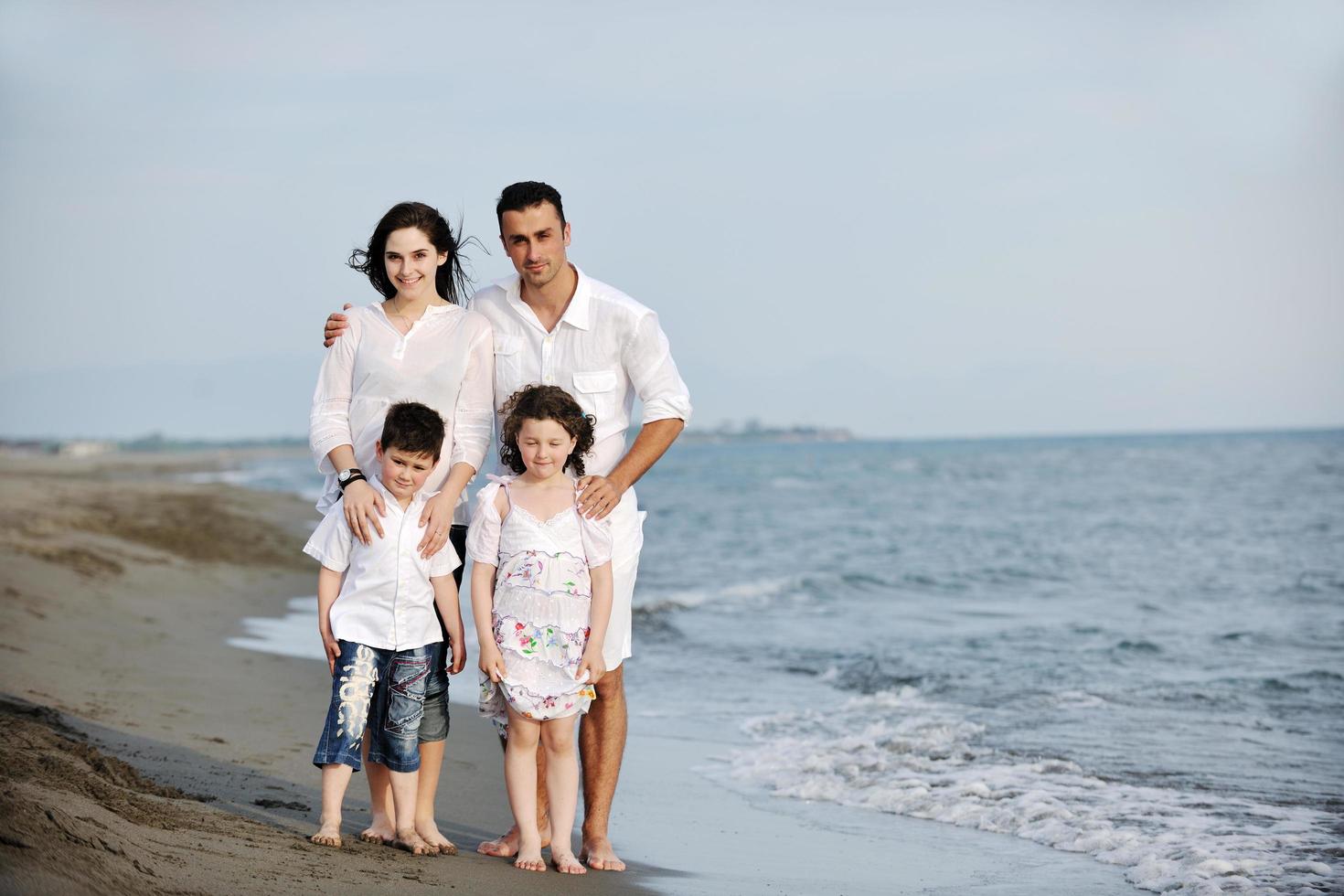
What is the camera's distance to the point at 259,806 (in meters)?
4.05

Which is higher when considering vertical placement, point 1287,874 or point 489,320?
point 489,320

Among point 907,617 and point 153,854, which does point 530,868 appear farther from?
point 907,617

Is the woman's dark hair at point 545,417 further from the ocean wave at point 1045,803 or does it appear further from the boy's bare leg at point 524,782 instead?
the ocean wave at point 1045,803

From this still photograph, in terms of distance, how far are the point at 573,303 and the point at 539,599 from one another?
885 mm

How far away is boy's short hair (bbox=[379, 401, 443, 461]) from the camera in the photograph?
3445 mm

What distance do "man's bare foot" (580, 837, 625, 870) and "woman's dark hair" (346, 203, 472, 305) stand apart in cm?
170

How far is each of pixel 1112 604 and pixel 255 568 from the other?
8.19 m

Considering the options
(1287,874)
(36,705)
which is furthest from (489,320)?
(1287,874)

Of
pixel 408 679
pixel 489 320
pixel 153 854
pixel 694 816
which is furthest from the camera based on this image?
pixel 694 816

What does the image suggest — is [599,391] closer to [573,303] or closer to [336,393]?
[573,303]

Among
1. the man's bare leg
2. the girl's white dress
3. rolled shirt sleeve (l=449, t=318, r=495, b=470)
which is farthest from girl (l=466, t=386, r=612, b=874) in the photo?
the man's bare leg

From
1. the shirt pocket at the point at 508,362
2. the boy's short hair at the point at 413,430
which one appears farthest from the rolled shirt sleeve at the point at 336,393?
the shirt pocket at the point at 508,362

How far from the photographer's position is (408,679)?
3.53 metres

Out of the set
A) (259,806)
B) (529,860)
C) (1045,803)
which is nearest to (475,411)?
(529,860)
